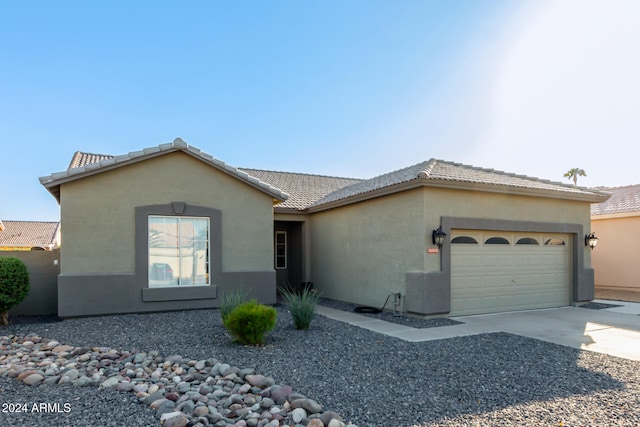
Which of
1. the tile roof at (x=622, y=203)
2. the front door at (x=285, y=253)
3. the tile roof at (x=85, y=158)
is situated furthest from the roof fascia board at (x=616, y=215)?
the tile roof at (x=85, y=158)

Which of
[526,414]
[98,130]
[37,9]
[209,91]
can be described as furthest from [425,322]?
[98,130]

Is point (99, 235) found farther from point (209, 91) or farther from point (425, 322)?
point (425, 322)

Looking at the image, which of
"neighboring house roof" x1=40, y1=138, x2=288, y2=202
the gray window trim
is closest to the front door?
"neighboring house roof" x1=40, y1=138, x2=288, y2=202

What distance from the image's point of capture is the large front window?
10484 mm

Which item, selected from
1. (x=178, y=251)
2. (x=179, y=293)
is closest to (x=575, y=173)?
(x=178, y=251)

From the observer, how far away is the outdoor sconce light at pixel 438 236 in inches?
400

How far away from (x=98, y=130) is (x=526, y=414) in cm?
1817

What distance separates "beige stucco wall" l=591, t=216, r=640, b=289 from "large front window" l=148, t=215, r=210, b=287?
1726 cm

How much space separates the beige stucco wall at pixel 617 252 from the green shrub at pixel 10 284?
21692mm

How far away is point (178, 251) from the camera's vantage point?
35.1ft

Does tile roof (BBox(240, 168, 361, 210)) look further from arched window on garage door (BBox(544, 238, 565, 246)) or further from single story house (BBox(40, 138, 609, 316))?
arched window on garage door (BBox(544, 238, 565, 246))

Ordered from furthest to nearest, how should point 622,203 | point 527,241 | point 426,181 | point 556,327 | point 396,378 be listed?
point 622,203 → point 527,241 → point 426,181 → point 556,327 → point 396,378

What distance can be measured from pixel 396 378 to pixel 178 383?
3032mm

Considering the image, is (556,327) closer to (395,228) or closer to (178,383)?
(395,228)
